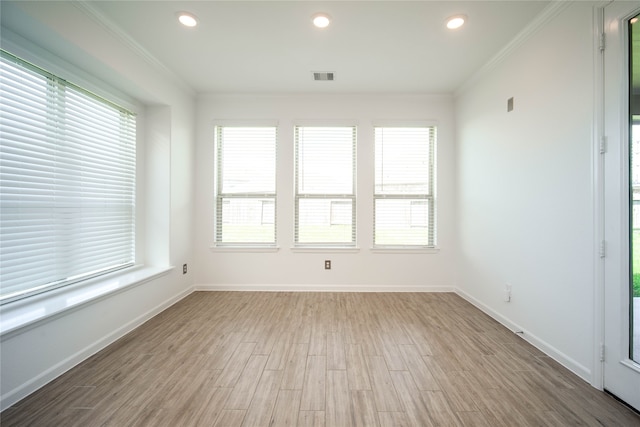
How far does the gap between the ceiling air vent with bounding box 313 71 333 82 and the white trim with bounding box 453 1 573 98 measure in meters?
1.73

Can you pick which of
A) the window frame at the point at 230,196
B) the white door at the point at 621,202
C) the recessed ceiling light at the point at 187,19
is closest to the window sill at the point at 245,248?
the window frame at the point at 230,196

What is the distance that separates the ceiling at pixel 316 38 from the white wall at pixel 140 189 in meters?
0.14

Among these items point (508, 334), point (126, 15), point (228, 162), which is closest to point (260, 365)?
point (508, 334)

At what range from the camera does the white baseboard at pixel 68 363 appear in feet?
5.03

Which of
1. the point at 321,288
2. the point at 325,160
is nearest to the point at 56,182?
the point at 325,160

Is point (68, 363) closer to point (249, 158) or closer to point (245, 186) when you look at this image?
point (245, 186)

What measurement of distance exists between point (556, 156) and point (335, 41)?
2.13 metres

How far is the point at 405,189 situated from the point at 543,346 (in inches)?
87.9

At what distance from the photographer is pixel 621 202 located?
5.20 feet

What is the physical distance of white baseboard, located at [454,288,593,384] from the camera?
1.79 meters

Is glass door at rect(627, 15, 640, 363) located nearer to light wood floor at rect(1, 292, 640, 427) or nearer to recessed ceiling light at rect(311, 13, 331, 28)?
light wood floor at rect(1, 292, 640, 427)

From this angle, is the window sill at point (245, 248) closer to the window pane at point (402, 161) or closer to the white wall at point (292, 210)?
the white wall at point (292, 210)

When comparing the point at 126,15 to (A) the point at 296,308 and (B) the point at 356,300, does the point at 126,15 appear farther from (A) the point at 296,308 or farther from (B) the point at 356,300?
(B) the point at 356,300

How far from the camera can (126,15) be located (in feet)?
6.85
